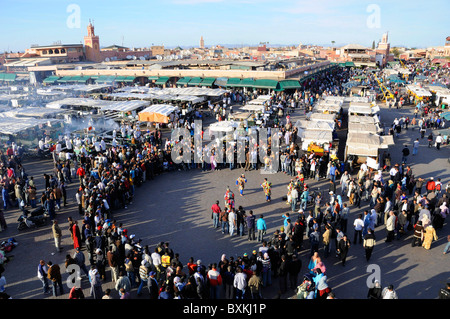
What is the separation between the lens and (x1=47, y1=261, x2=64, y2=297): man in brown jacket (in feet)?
25.1

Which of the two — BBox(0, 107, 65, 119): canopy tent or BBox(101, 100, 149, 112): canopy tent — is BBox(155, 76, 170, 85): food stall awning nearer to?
BBox(101, 100, 149, 112): canopy tent

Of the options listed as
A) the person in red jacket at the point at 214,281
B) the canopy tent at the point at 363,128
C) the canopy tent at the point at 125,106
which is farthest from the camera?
the canopy tent at the point at 125,106

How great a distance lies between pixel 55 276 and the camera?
7.78m

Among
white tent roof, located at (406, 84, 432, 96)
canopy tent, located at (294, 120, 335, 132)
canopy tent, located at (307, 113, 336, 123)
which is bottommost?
canopy tent, located at (294, 120, 335, 132)

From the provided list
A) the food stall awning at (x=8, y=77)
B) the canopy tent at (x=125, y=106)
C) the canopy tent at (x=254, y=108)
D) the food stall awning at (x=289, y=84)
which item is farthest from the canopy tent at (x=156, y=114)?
the food stall awning at (x=8, y=77)

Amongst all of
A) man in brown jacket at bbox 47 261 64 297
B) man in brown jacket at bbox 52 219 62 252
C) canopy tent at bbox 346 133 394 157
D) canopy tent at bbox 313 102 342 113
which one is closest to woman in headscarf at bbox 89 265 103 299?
man in brown jacket at bbox 47 261 64 297

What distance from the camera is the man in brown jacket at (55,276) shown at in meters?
7.64

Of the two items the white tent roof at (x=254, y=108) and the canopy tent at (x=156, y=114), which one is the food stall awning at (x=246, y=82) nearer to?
the white tent roof at (x=254, y=108)

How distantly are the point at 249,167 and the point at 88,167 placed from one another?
8.22 meters

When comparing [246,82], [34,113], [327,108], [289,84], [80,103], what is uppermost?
[246,82]

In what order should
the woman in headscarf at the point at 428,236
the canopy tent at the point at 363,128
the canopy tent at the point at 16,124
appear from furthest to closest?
1. the canopy tent at the point at 16,124
2. the canopy tent at the point at 363,128
3. the woman in headscarf at the point at 428,236

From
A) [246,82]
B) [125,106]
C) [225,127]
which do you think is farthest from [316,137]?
[246,82]

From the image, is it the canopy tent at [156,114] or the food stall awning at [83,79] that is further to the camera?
the food stall awning at [83,79]

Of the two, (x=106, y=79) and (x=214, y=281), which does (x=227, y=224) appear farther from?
(x=106, y=79)
